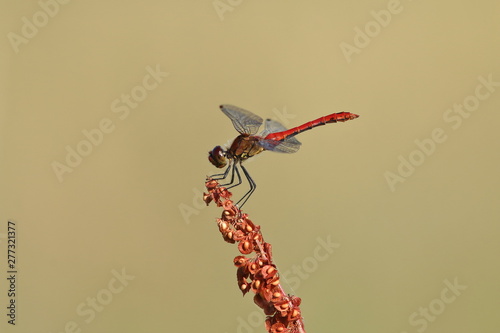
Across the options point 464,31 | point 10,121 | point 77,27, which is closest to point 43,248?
point 10,121

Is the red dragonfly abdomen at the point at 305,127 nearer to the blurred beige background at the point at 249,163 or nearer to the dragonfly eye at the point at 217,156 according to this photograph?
the dragonfly eye at the point at 217,156

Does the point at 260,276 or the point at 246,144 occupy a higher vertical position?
the point at 246,144

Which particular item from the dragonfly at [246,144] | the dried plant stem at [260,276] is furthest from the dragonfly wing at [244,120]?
the dried plant stem at [260,276]

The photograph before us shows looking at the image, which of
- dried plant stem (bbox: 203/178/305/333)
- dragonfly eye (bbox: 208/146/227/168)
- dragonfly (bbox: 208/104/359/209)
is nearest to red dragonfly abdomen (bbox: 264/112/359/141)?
dragonfly (bbox: 208/104/359/209)

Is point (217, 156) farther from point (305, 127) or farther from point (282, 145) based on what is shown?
point (305, 127)

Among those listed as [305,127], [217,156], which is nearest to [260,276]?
[217,156]

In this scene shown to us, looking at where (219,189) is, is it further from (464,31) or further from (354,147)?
(464,31)

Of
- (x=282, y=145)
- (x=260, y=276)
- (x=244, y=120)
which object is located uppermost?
(x=244, y=120)
